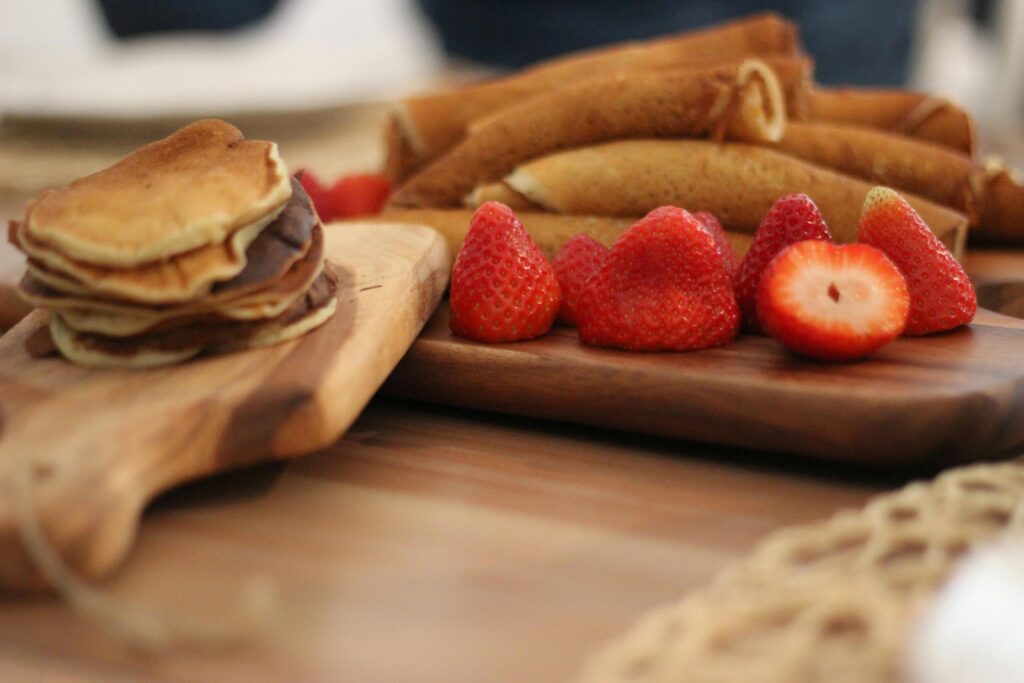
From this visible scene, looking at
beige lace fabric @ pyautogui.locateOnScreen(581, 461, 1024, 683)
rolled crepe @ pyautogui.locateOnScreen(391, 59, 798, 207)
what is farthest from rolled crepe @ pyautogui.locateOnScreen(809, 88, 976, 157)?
beige lace fabric @ pyautogui.locateOnScreen(581, 461, 1024, 683)

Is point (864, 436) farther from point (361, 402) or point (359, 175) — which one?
point (359, 175)

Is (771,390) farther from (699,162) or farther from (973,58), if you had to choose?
(973,58)

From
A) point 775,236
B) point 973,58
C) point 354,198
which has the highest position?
point 775,236

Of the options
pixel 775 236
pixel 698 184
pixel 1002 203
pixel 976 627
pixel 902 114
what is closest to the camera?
pixel 976 627

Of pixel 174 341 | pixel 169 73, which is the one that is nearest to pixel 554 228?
pixel 174 341

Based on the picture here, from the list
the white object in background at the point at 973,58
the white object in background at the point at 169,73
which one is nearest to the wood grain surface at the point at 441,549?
the white object in background at the point at 169,73

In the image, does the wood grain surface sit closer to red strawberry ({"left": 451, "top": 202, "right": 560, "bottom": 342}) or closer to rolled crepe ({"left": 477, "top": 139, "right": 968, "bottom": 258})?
red strawberry ({"left": 451, "top": 202, "right": 560, "bottom": 342})
